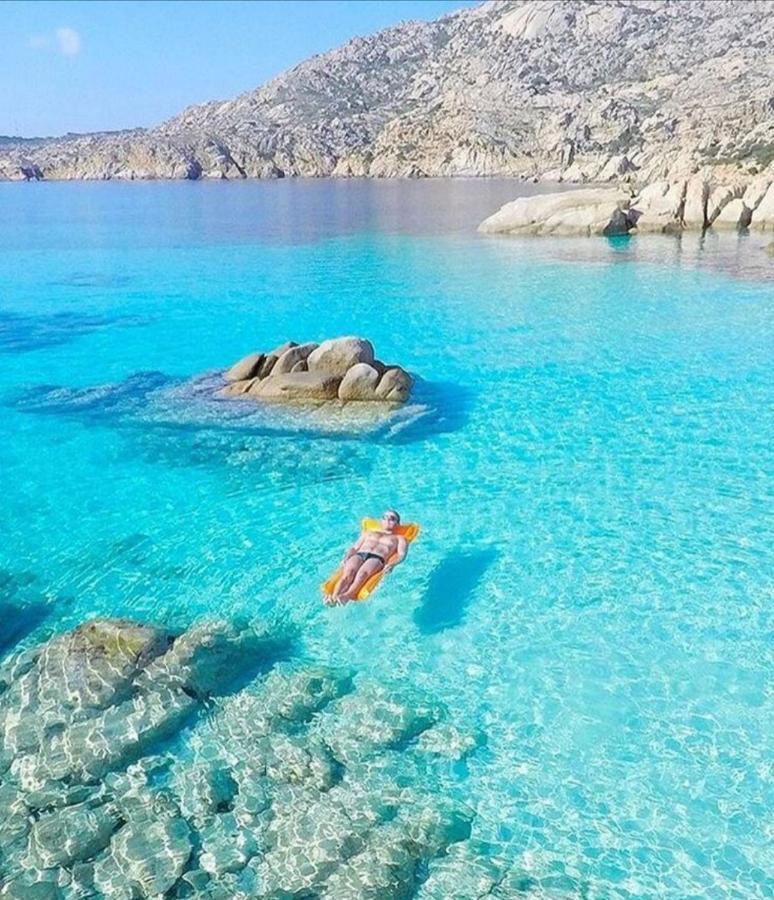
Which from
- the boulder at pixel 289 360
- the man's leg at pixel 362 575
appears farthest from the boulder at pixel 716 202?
the man's leg at pixel 362 575

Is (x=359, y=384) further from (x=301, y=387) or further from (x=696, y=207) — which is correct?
(x=696, y=207)

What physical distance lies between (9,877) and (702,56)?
179 metres

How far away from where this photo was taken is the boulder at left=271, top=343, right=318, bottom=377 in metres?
19.3

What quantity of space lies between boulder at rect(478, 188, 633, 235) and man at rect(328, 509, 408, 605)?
38217mm

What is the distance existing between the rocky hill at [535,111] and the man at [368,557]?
107 m

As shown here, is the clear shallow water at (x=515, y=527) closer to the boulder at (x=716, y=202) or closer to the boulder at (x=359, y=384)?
the boulder at (x=359, y=384)

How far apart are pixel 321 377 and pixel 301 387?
53 centimetres

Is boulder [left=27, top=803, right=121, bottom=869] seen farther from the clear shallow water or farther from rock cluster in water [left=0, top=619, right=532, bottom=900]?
the clear shallow water

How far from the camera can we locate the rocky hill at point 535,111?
131875mm

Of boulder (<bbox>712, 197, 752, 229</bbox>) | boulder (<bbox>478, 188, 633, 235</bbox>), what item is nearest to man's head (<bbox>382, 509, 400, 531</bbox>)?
boulder (<bbox>478, 188, 633, 235</bbox>)

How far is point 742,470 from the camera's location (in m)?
14.3

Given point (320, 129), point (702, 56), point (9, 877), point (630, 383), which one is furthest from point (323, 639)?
point (320, 129)

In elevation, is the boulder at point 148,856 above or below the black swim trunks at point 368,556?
below

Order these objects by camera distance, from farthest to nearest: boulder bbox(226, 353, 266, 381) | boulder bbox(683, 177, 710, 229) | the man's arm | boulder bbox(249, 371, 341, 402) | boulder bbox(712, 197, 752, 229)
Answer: boulder bbox(683, 177, 710, 229)
boulder bbox(712, 197, 752, 229)
boulder bbox(226, 353, 266, 381)
boulder bbox(249, 371, 341, 402)
the man's arm
